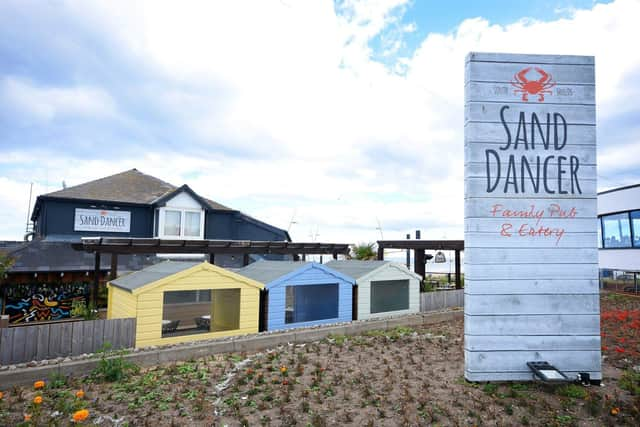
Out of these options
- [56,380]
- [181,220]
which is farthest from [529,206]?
[181,220]

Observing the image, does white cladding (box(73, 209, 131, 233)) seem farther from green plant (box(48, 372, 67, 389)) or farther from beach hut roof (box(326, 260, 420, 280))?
green plant (box(48, 372, 67, 389))

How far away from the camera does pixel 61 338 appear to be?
10.1 meters

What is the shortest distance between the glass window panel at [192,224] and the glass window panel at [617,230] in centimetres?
2678

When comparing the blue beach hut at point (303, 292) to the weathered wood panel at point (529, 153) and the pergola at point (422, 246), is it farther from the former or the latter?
the weathered wood panel at point (529, 153)

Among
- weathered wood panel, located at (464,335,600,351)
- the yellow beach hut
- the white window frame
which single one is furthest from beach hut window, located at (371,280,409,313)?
weathered wood panel, located at (464,335,600,351)

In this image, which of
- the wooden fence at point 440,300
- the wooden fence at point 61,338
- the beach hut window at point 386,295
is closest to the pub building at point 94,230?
the wooden fence at point 61,338

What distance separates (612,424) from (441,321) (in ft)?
33.0

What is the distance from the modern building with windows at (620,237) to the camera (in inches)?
954

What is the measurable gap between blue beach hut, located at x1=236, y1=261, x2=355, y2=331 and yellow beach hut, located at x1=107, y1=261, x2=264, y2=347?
576 millimetres

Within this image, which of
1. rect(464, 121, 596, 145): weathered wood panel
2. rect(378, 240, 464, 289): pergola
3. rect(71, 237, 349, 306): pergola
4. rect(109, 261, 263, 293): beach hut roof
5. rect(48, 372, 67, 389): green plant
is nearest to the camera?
rect(464, 121, 596, 145): weathered wood panel

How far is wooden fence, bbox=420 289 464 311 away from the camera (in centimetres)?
1805

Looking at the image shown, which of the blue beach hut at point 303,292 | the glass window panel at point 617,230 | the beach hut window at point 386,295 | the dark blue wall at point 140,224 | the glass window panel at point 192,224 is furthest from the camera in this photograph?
the glass window panel at point 617,230

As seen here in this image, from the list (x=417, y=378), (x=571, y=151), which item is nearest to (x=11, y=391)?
(x=417, y=378)

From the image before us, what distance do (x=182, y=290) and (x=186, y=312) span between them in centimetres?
797
